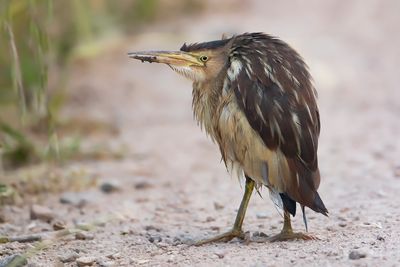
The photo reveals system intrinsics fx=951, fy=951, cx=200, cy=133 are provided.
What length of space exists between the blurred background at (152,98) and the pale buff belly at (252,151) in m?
0.92

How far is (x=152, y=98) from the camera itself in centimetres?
1038

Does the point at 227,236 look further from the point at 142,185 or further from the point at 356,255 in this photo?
the point at 142,185

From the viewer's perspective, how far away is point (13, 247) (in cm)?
541

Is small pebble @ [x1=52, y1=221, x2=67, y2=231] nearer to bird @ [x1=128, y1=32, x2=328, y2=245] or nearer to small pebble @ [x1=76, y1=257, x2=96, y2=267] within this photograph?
small pebble @ [x1=76, y1=257, x2=96, y2=267]

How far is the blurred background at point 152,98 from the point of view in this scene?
6.79 metres

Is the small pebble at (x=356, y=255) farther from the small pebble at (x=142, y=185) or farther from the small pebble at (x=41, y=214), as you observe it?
the small pebble at (x=142, y=185)

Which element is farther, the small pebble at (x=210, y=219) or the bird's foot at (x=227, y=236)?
the small pebble at (x=210, y=219)

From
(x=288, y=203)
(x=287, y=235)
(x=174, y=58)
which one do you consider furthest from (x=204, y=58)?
(x=287, y=235)

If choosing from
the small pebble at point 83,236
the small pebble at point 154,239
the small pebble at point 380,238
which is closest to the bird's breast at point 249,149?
the small pebble at point 380,238

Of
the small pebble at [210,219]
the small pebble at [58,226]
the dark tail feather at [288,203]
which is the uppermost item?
the dark tail feather at [288,203]

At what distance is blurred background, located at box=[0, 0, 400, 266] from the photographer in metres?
6.79

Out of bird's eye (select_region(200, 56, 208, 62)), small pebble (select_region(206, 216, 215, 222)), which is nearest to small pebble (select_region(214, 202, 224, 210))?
small pebble (select_region(206, 216, 215, 222))

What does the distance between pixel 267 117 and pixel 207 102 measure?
1.34ft

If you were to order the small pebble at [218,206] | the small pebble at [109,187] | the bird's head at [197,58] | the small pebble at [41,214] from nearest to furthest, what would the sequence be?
the bird's head at [197,58] → the small pebble at [41,214] → the small pebble at [218,206] → the small pebble at [109,187]
